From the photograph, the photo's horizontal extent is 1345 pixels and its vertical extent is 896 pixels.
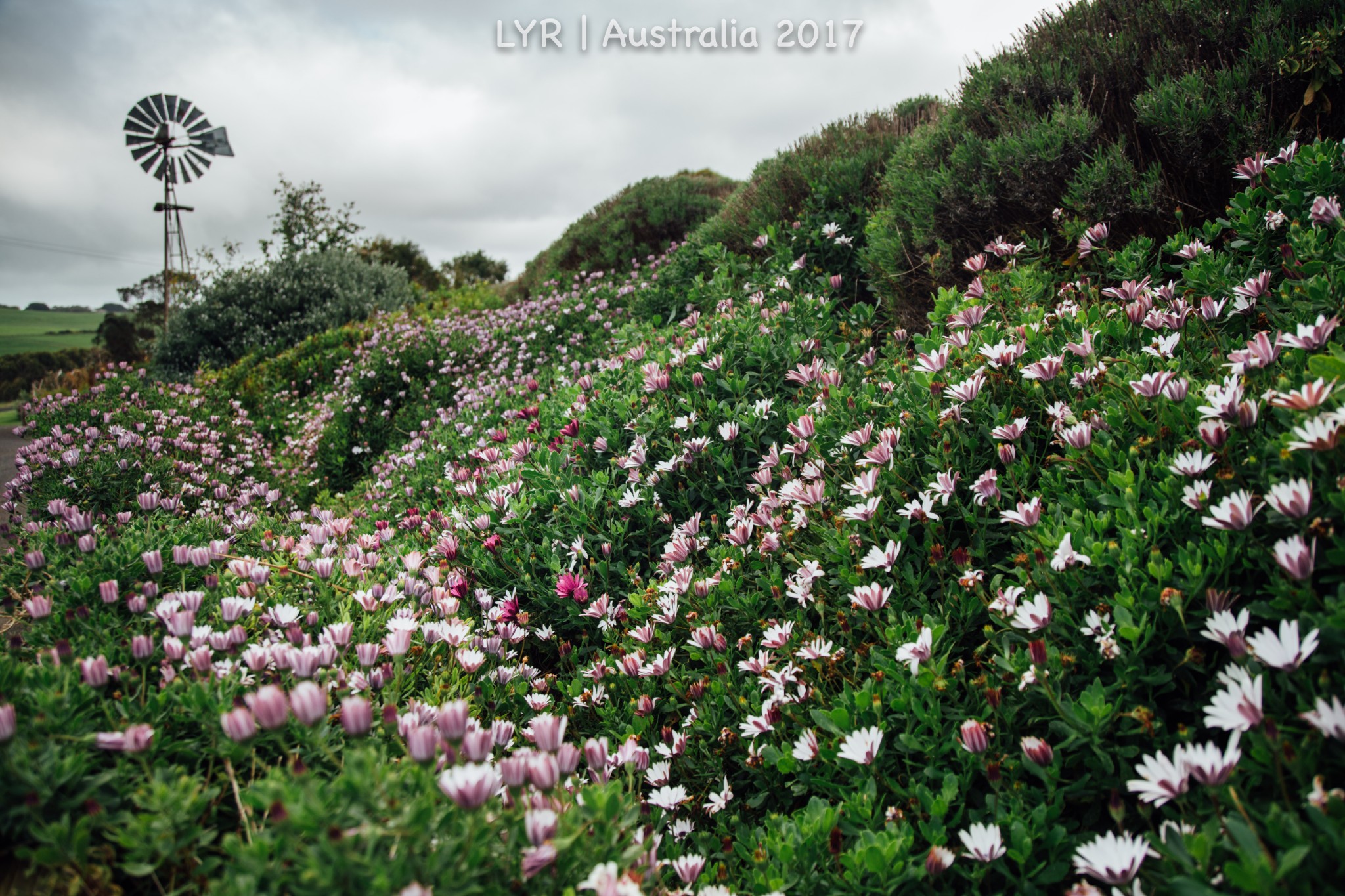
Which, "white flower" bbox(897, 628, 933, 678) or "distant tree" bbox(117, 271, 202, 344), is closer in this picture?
"white flower" bbox(897, 628, 933, 678)

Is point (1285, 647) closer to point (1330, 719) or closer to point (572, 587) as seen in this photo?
point (1330, 719)

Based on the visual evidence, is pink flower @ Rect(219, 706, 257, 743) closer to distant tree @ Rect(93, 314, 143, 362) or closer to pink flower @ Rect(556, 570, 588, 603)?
pink flower @ Rect(556, 570, 588, 603)

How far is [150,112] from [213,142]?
2132 millimetres

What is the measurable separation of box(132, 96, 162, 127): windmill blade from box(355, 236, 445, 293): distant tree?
10318mm

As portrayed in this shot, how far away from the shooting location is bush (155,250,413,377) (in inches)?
633

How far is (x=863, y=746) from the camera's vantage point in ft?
6.47

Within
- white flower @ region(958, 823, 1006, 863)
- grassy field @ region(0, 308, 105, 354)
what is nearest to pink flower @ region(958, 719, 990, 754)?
white flower @ region(958, 823, 1006, 863)

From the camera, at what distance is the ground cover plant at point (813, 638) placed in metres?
1.48

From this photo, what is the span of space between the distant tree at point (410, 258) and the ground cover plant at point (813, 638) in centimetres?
3488

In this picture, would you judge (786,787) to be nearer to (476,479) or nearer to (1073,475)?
(1073,475)

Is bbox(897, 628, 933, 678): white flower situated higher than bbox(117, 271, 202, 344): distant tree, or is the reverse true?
bbox(117, 271, 202, 344): distant tree

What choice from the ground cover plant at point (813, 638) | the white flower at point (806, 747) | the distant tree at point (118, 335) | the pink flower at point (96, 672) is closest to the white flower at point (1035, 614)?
the ground cover plant at point (813, 638)

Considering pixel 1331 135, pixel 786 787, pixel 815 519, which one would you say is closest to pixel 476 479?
pixel 815 519

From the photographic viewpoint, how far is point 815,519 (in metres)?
3.00
